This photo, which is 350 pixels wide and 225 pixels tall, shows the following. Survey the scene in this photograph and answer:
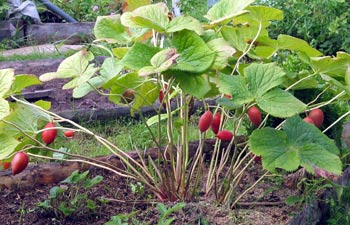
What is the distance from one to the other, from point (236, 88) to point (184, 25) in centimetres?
27

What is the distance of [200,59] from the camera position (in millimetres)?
2191

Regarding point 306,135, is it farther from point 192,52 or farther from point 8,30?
point 8,30

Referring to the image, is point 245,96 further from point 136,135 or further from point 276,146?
point 136,135

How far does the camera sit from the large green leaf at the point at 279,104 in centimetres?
214

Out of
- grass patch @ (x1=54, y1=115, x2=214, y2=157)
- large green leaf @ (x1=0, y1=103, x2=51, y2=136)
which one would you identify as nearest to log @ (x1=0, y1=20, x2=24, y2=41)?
grass patch @ (x1=54, y1=115, x2=214, y2=157)

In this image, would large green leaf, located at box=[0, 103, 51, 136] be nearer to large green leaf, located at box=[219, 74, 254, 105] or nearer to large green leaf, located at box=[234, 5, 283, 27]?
large green leaf, located at box=[219, 74, 254, 105]

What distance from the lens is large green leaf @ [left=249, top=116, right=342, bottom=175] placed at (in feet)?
7.02

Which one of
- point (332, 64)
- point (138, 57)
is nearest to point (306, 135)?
point (332, 64)

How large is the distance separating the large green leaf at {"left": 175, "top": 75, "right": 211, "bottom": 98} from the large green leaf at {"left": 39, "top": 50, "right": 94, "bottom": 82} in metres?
0.42

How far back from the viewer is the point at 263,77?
225cm

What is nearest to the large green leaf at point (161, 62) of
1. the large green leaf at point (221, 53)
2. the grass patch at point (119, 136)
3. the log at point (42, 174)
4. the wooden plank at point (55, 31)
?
the large green leaf at point (221, 53)

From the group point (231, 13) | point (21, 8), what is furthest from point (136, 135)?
point (21, 8)

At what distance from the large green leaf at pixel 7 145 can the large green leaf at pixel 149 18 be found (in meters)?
0.58

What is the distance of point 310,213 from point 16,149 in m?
1.21
